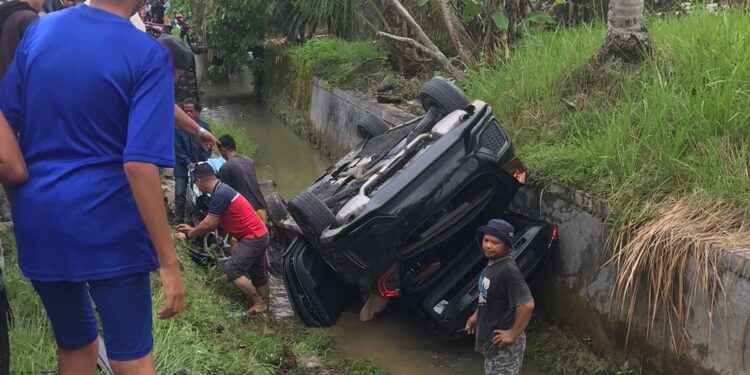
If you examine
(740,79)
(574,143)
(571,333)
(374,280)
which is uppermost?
(740,79)

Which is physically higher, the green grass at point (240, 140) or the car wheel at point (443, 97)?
the car wheel at point (443, 97)

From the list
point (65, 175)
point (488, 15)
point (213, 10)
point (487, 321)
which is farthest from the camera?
point (213, 10)

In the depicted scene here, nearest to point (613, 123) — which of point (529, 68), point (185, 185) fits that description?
point (529, 68)

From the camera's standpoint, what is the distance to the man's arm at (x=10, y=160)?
213cm

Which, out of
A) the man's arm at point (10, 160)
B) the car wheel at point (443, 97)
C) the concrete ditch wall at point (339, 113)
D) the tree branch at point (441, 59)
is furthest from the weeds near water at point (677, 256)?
the concrete ditch wall at point (339, 113)

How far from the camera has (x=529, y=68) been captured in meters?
6.61

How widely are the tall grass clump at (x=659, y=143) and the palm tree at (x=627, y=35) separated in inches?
4.2

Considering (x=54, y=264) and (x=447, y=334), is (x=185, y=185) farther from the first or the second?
(x=54, y=264)

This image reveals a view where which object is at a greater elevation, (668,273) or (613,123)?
(613,123)

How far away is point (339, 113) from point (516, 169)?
6025 mm

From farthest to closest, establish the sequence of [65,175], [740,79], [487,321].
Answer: [740,79] → [487,321] → [65,175]

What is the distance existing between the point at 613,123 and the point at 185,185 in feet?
14.6

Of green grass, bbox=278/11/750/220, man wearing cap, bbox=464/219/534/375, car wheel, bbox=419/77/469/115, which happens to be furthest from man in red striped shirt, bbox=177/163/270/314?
man wearing cap, bbox=464/219/534/375

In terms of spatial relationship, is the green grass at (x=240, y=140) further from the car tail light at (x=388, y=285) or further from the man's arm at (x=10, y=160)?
the man's arm at (x=10, y=160)
